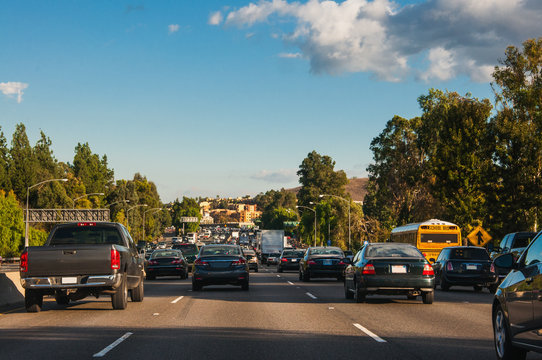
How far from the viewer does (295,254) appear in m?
47.8

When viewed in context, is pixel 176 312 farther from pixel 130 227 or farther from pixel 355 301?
pixel 130 227

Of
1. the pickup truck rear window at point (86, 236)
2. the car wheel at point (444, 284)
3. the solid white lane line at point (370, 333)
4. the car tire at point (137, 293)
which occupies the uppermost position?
the pickup truck rear window at point (86, 236)

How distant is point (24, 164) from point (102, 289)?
94738 millimetres

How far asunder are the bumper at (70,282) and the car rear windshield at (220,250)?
8.54 meters

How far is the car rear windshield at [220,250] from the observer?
25.2 meters

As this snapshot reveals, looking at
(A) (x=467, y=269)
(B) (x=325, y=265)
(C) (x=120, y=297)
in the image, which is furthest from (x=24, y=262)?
(B) (x=325, y=265)

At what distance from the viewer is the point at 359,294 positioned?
61.8ft

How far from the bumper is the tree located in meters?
37.4

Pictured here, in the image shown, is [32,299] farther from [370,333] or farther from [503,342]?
[503,342]

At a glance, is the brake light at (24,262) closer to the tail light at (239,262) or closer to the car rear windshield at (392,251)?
the car rear windshield at (392,251)

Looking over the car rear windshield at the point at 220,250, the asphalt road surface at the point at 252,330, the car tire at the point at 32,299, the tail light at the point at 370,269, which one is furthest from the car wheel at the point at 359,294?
the car tire at the point at 32,299

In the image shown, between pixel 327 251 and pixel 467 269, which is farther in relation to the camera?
pixel 327 251

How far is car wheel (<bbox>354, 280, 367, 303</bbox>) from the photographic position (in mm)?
18688

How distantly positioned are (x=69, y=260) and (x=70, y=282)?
0.50 metres
